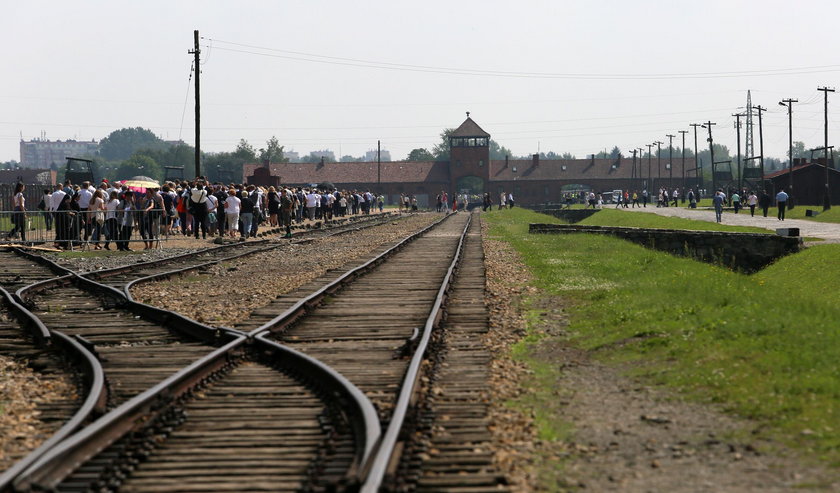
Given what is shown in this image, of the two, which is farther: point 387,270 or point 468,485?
point 387,270

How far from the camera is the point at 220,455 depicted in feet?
21.2

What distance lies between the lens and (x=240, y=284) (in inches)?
738

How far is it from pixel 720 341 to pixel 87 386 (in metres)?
5.93

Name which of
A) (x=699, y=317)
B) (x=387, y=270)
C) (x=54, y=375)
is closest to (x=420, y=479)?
(x=54, y=375)

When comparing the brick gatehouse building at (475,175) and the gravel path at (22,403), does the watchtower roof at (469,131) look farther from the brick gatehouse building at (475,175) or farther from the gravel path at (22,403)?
the gravel path at (22,403)

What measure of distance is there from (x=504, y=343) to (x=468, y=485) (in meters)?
5.66

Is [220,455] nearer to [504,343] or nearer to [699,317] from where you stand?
[504,343]

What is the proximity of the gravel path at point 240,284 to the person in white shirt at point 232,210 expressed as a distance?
4.97 m

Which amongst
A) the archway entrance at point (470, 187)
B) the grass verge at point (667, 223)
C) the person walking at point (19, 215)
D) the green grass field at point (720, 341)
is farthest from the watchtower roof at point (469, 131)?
the green grass field at point (720, 341)

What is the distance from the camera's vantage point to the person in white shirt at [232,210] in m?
34.6

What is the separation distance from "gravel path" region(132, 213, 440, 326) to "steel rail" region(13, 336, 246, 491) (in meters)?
4.29

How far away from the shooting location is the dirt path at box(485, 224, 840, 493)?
19.9ft

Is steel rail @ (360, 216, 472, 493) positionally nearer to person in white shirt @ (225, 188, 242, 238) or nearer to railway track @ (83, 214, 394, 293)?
railway track @ (83, 214, 394, 293)

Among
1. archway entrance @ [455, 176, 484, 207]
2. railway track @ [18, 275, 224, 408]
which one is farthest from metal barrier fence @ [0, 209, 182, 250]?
archway entrance @ [455, 176, 484, 207]
